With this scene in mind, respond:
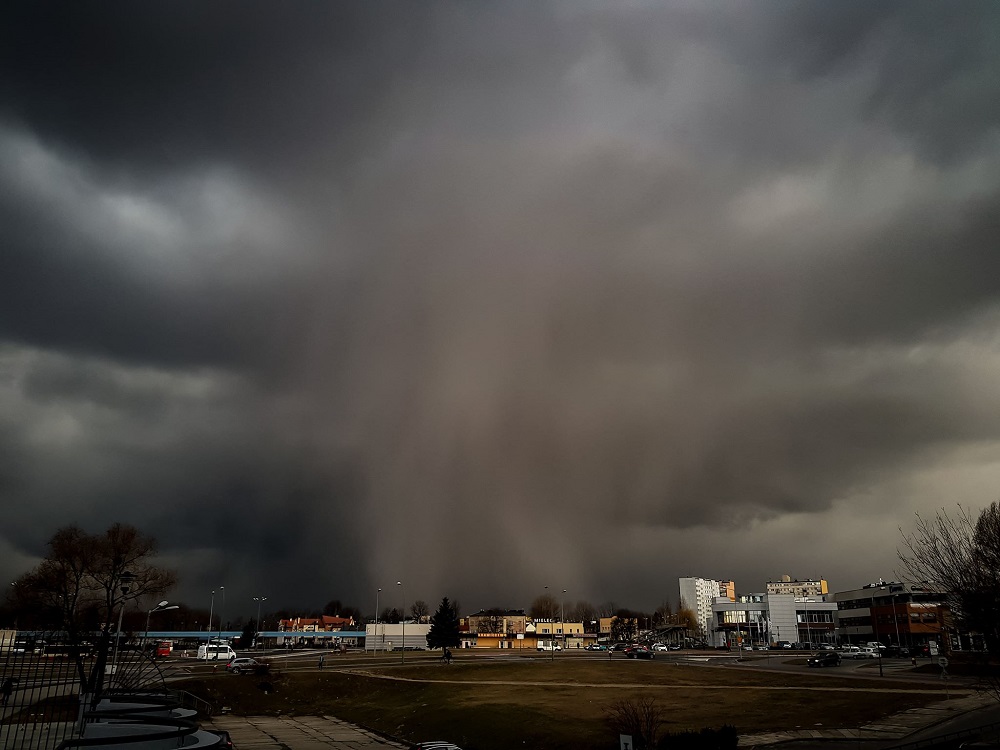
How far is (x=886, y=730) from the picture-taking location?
3912cm

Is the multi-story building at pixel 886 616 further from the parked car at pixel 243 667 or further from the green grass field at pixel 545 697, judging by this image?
the parked car at pixel 243 667

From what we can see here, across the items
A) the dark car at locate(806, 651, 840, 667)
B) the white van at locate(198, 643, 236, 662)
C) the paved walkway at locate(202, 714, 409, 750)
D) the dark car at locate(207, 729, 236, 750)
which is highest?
the dark car at locate(207, 729, 236, 750)

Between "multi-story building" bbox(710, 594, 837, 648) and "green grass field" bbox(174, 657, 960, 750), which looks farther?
"multi-story building" bbox(710, 594, 837, 648)

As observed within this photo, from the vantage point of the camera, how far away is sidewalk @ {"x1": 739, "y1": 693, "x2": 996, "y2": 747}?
37969mm

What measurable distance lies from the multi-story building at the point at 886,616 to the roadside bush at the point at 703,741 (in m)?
90.8

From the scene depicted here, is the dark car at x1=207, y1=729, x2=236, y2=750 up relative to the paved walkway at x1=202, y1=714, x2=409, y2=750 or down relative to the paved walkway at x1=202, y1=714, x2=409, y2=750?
up

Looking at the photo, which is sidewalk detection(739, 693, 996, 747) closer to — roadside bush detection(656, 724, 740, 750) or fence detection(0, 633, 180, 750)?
roadside bush detection(656, 724, 740, 750)

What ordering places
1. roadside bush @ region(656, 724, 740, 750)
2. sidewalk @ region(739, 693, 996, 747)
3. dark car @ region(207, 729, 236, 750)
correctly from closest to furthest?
1. dark car @ region(207, 729, 236, 750)
2. roadside bush @ region(656, 724, 740, 750)
3. sidewalk @ region(739, 693, 996, 747)

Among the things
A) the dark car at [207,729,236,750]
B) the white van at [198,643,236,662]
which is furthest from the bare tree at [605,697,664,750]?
the white van at [198,643,236,662]

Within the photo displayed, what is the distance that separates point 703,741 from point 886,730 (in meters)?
13.2

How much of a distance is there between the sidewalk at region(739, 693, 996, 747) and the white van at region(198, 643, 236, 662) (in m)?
83.6

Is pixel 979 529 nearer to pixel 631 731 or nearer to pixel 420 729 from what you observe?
pixel 631 731

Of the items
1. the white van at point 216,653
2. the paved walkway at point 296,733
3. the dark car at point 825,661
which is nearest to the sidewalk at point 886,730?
the paved walkway at point 296,733

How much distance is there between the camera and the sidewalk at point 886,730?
37969mm
